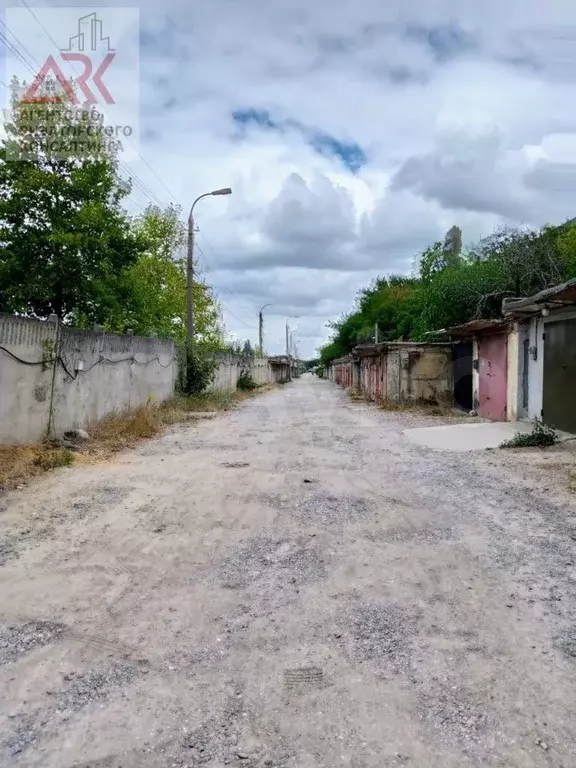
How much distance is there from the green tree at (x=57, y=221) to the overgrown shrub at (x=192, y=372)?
3.26 m

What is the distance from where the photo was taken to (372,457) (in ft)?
30.6

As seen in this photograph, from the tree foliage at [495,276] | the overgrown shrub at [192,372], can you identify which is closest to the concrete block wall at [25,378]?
the overgrown shrub at [192,372]

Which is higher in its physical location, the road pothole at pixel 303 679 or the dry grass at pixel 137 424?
the dry grass at pixel 137 424

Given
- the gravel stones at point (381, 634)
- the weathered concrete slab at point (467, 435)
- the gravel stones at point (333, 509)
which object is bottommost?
the gravel stones at point (381, 634)

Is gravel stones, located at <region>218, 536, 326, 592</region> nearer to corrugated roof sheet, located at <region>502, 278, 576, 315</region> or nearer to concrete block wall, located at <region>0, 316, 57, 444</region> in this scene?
concrete block wall, located at <region>0, 316, 57, 444</region>

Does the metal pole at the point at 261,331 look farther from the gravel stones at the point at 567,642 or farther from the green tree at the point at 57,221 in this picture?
the gravel stones at the point at 567,642

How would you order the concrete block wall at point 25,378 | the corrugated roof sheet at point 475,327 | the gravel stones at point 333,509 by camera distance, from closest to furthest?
the gravel stones at point 333,509, the concrete block wall at point 25,378, the corrugated roof sheet at point 475,327

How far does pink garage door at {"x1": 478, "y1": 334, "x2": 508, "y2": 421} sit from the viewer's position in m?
14.4

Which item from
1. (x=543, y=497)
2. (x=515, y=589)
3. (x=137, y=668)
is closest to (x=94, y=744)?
(x=137, y=668)

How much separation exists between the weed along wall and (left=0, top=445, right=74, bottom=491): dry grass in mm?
328

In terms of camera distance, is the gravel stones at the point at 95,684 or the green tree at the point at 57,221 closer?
the gravel stones at the point at 95,684

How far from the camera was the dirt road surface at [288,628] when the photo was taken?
92.6 inches

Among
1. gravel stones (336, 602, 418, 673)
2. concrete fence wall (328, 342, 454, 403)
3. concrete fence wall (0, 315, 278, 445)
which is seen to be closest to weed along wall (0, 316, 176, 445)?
concrete fence wall (0, 315, 278, 445)

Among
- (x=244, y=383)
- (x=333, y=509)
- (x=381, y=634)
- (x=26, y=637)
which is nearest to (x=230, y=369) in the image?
(x=244, y=383)
